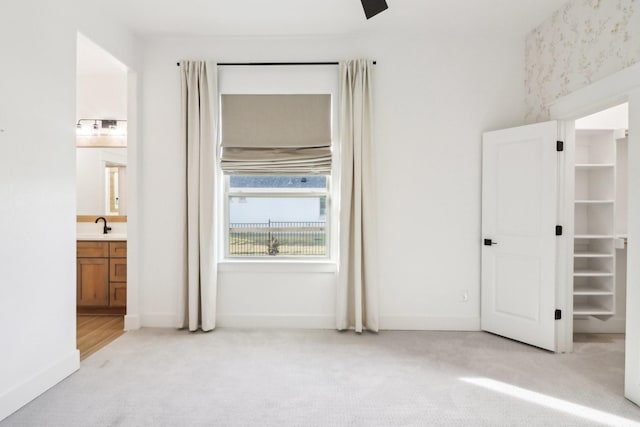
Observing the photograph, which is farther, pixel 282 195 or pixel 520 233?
pixel 282 195

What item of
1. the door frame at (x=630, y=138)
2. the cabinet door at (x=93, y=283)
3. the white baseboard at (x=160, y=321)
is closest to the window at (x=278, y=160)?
the white baseboard at (x=160, y=321)

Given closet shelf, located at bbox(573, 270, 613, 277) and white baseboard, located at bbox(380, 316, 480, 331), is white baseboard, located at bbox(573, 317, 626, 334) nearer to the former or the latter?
closet shelf, located at bbox(573, 270, 613, 277)

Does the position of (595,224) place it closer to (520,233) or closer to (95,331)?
(520,233)

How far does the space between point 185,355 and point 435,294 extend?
2.42 m

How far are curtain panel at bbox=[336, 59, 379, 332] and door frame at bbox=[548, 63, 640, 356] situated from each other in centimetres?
162

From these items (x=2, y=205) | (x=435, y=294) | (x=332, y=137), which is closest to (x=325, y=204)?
(x=332, y=137)

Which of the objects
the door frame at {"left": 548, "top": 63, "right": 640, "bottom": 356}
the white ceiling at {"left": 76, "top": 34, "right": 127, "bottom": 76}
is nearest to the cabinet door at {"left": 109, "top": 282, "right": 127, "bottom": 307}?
the white ceiling at {"left": 76, "top": 34, "right": 127, "bottom": 76}

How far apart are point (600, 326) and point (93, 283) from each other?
214 inches

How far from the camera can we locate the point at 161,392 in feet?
7.38

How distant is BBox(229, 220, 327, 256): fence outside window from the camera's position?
12.1 ft

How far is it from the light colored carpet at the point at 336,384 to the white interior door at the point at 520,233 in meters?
0.24

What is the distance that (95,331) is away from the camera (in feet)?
11.2

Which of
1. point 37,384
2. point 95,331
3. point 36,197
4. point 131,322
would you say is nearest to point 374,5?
point 36,197

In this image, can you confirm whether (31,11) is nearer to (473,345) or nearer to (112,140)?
(112,140)
